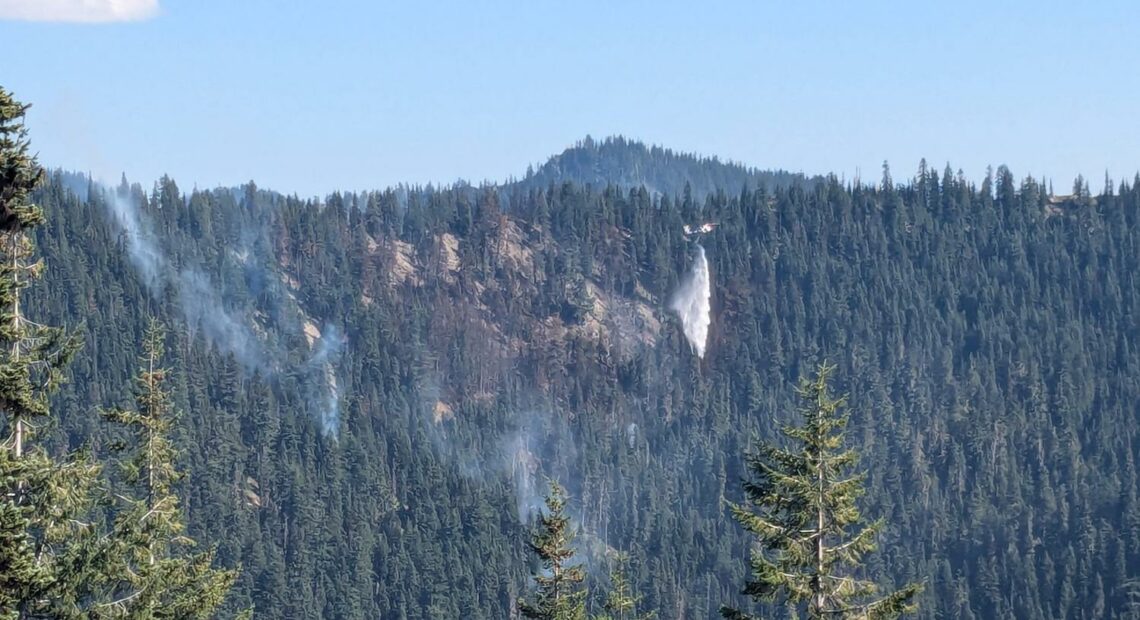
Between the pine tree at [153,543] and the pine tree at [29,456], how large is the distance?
1.00 meters

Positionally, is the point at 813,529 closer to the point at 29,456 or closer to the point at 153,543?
the point at 153,543

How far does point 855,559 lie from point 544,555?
1333cm

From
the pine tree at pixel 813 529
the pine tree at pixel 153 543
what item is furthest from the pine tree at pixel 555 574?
the pine tree at pixel 813 529

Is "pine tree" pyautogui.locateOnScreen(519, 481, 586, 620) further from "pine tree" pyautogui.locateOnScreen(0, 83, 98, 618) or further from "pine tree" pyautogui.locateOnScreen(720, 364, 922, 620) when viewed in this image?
"pine tree" pyautogui.locateOnScreen(0, 83, 98, 618)

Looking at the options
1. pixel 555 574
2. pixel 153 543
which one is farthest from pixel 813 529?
pixel 555 574

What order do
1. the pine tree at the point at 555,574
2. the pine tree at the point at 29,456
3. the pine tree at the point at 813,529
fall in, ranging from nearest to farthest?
the pine tree at the point at 29,456 → the pine tree at the point at 813,529 → the pine tree at the point at 555,574

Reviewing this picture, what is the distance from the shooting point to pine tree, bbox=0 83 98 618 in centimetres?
2550

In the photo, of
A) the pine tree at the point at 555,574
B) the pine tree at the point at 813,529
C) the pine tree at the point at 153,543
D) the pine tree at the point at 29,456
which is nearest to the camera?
the pine tree at the point at 29,456

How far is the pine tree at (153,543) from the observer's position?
28641 millimetres

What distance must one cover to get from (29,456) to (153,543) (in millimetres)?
7553

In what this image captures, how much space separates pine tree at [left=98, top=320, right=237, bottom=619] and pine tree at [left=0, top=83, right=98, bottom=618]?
100 cm

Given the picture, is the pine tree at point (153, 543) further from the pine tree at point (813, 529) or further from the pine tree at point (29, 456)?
the pine tree at point (813, 529)

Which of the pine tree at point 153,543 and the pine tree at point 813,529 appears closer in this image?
the pine tree at point 153,543

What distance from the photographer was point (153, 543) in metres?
33.5
